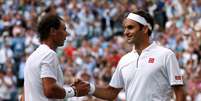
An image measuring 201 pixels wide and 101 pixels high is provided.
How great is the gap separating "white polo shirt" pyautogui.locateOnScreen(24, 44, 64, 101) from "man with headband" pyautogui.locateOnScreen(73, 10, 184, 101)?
2.60 ft

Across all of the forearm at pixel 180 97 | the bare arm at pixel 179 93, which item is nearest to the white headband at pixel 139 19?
the bare arm at pixel 179 93

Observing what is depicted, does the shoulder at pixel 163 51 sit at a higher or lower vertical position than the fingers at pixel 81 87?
higher

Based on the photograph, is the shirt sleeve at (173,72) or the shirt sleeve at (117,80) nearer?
the shirt sleeve at (173,72)

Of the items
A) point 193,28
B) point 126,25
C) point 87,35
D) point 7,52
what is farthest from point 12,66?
point 126,25

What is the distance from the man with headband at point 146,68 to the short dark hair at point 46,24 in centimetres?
79

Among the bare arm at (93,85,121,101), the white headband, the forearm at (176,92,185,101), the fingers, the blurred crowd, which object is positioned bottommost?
the forearm at (176,92,185,101)

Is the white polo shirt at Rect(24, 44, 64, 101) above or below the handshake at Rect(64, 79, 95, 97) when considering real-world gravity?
above

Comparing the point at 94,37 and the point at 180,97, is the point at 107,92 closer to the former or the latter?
the point at 180,97

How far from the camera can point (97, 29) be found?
23844 mm

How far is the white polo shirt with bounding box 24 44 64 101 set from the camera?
24.1 feet

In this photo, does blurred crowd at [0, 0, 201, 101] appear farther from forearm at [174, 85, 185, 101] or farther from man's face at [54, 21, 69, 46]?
man's face at [54, 21, 69, 46]

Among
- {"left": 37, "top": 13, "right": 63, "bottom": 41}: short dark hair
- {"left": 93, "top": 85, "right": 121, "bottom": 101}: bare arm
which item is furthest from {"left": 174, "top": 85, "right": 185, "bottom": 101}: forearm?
{"left": 37, "top": 13, "right": 63, "bottom": 41}: short dark hair

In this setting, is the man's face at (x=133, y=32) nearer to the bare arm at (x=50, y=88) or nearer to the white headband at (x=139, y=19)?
the white headband at (x=139, y=19)

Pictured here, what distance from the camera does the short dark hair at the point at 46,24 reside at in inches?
294
